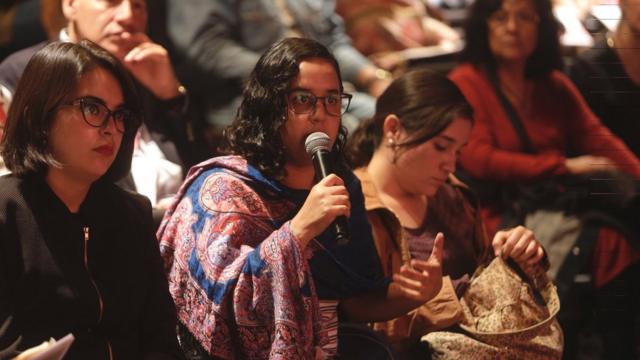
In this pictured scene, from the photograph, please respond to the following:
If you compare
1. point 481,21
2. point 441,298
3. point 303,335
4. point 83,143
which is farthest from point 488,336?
point 481,21

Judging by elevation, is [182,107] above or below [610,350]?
above

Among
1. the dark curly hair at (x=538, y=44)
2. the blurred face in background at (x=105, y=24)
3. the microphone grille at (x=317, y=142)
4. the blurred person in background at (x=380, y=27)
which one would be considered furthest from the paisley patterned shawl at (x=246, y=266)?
the blurred person in background at (x=380, y=27)

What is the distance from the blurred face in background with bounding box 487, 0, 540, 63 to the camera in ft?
12.5

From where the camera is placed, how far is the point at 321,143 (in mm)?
2410

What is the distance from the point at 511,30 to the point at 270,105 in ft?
5.08

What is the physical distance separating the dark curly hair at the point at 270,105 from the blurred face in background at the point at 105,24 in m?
0.79

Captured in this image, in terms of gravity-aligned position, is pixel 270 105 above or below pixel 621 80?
above

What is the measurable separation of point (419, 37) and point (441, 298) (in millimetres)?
2140

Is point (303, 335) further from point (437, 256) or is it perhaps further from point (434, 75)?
point (434, 75)

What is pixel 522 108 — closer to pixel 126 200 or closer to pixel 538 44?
pixel 538 44

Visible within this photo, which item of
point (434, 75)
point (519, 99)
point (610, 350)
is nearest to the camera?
point (434, 75)

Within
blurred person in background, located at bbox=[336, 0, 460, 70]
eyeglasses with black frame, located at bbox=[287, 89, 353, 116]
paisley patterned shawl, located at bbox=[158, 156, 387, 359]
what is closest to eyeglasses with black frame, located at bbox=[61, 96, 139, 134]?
paisley patterned shawl, located at bbox=[158, 156, 387, 359]

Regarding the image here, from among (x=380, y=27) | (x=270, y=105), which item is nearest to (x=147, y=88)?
(x=270, y=105)

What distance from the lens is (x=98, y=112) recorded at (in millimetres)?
2322
